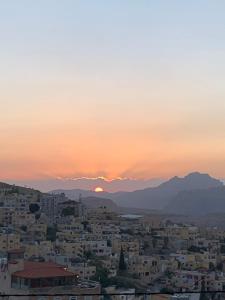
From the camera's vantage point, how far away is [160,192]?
6265 inches

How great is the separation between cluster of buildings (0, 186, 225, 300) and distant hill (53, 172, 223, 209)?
94.2m

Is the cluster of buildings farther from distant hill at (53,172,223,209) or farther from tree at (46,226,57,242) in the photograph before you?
distant hill at (53,172,223,209)

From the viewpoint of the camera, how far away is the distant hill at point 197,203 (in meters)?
116

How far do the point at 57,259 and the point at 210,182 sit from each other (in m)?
146

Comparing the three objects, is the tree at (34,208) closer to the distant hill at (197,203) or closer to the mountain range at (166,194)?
the distant hill at (197,203)

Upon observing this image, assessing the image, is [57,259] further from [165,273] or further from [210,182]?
[210,182]

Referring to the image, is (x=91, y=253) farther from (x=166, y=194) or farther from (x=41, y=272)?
(x=166, y=194)

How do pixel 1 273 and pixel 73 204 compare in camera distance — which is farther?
pixel 73 204

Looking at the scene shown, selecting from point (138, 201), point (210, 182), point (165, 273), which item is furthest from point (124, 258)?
point (210, 182)

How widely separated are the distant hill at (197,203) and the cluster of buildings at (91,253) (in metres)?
70.0

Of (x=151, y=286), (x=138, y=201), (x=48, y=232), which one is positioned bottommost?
(x=151, y=286)

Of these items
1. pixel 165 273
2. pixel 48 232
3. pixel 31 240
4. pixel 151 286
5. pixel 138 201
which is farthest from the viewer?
pixel 138 201

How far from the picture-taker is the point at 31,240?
107 feet

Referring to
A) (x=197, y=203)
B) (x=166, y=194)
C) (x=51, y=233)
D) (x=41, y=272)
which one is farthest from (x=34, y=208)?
(x=166, y=194)
